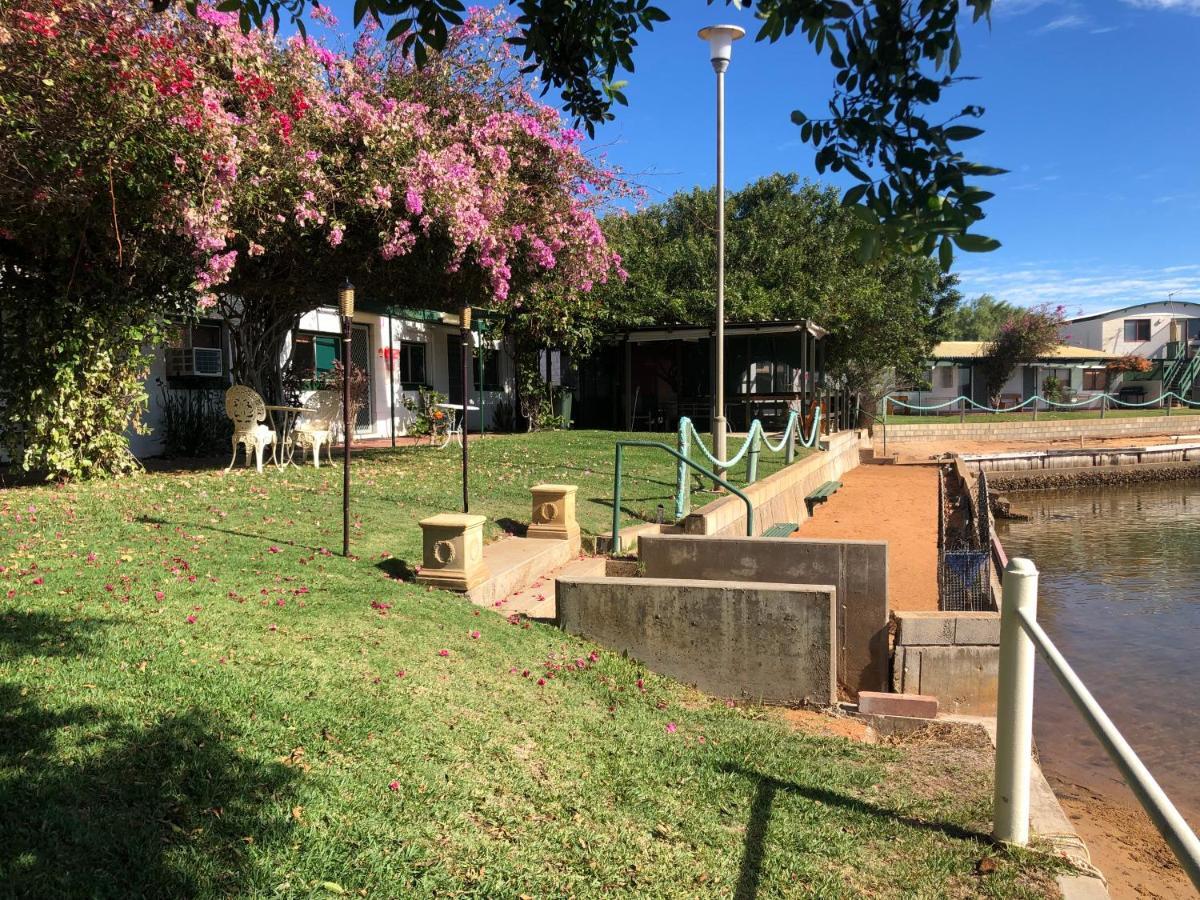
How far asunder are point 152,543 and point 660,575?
13.2 ft

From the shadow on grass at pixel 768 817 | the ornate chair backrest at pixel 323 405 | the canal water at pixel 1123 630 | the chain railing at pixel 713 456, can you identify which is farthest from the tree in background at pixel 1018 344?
the shadow on grass at pixel 768 817

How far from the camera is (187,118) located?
329 inches

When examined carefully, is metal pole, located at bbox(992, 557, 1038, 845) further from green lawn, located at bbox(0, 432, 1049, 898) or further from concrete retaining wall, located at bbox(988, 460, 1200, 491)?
concrete retaining wall, located at bbox(988, 460, 1200, 491)

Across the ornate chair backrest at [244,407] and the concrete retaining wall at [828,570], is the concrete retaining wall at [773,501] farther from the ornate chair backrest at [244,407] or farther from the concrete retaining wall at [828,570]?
the ornate chair backrest at [244,407]

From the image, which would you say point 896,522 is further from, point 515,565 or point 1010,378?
point 1010,378

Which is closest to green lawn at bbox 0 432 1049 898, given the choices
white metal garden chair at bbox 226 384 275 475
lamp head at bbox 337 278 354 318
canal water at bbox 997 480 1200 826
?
lamp head at bbox 337 278 354 318

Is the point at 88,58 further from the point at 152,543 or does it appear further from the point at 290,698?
the point at 290,698

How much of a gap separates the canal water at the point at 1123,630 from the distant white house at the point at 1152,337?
30.6m

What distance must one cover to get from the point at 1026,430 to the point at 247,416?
90.1ft

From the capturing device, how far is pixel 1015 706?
138 inches

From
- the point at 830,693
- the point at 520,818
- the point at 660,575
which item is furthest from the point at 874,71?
the point at 660,575

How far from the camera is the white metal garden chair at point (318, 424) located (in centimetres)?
1206

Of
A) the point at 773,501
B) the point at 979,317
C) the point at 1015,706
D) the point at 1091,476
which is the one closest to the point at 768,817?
the point at 1015,706

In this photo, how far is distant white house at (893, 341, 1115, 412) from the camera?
42844 mm
